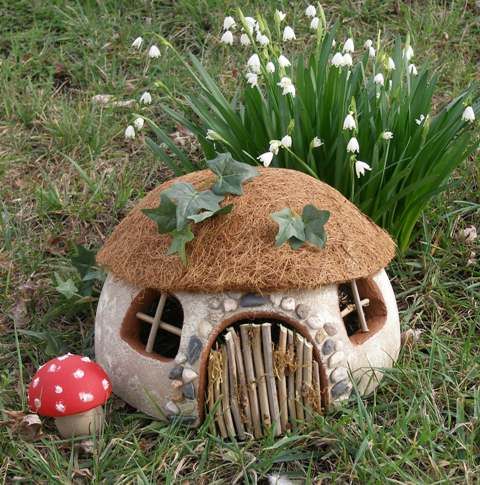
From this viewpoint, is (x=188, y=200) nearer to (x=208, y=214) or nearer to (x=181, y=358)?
(x=208, y=214)

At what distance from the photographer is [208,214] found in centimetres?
272

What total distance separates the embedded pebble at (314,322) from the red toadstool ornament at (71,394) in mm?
727

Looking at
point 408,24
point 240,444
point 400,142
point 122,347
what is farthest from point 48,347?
point 408,24

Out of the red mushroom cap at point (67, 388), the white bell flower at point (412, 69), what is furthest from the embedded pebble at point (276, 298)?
the white bell flower at point (412, 69)

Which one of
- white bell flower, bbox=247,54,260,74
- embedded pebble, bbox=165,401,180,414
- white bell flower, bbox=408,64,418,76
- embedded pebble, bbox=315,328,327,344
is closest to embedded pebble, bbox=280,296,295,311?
embedded pebble, bbox=315,328,327,344

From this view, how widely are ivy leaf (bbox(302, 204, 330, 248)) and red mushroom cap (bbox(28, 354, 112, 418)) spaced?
0.87 meters

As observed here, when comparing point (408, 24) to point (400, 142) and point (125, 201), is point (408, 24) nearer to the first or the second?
point (400, 142)

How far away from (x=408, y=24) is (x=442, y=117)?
1.81 m

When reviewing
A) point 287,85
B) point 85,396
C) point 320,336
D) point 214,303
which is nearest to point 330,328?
point 320,336

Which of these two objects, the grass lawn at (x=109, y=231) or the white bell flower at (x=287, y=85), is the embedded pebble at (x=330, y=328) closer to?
the grass lawn at (x=109, y=231)

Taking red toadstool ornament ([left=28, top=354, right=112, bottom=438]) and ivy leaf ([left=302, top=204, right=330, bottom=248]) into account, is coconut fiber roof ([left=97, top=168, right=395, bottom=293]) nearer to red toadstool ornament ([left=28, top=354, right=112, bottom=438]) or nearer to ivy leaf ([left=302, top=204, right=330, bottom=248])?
ivy leaf ([left=302, top=204, right=330, bottom=248])

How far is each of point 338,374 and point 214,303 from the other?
499 mm

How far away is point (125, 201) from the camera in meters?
4.14

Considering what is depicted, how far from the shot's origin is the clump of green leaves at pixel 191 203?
8.87 ft
